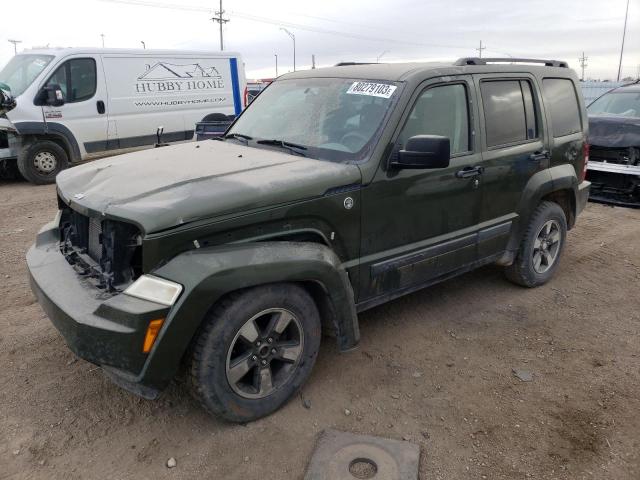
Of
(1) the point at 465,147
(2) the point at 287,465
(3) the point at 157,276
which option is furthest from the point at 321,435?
(1) the point at 465,147

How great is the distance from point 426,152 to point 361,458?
1.72m

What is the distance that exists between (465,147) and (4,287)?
159 inches

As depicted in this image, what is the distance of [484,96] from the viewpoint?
3984mm

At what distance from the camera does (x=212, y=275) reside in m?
2.53

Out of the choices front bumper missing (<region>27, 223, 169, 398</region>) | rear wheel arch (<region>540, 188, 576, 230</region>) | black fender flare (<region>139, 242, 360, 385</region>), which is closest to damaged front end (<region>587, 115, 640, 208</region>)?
rear wheel arch (<region>540, 188, 576, 230</region>)

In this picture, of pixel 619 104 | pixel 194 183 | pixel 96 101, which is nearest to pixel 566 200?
pixel 194 183

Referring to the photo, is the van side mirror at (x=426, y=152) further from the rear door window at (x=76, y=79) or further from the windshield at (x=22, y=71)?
the windshield at (x=22, y=71)

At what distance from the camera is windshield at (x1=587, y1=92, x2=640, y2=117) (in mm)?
8297

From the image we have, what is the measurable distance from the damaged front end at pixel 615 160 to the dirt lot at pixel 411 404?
377cm

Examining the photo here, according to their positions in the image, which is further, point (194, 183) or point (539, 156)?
point (539, 156)

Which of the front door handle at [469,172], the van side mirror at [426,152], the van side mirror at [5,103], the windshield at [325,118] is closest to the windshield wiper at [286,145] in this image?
the windshield at [325,118]

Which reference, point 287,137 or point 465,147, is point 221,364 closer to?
point 287,137

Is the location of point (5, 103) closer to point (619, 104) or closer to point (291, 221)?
point (291, 221)

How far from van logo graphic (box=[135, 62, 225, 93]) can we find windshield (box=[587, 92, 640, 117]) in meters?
7.38
